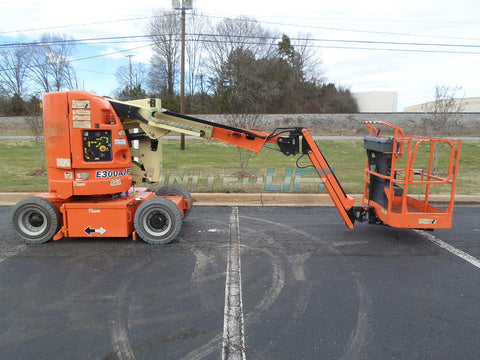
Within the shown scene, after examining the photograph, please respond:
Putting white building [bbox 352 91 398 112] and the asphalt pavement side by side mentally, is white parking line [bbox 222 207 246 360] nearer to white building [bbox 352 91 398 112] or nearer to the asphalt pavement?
the asphalt pavement

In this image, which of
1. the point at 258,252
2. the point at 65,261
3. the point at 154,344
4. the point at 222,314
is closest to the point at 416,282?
the point at 258,252

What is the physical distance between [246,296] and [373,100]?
66.4 metres

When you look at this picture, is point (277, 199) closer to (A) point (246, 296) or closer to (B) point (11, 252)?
(A) point (246, 296)

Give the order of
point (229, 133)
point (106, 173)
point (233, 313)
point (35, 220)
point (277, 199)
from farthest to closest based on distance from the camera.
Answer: point (277, 199) < point (229, 133) < point (35, 220) < point (106, 173) < point (233, 313)

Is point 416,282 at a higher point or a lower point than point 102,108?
lower

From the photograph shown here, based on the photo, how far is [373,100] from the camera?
6309 cm

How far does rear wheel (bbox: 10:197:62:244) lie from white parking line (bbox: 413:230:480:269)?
665 centimetres

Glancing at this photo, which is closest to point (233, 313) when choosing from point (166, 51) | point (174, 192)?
point (174, 192)

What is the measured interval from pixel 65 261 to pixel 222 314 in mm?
2819

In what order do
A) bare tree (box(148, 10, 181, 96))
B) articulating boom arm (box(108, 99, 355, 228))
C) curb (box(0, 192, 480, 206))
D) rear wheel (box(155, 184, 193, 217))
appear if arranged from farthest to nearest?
bare tree (box(148, 10, 181, 96)), curb (box(0, 192, 480, 206)), rear wheel (box(155, 184, 193, 217)), articulating boom arm (box(108, 99, 355, 228))

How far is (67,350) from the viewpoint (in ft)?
9.98

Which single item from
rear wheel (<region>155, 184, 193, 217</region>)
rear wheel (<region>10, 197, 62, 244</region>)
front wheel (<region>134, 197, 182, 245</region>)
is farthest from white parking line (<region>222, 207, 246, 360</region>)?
rear wheel (<region>10, 197, 62, 244</region>)

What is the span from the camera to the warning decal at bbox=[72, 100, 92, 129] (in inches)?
208

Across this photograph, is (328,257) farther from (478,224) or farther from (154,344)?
(478,224)
